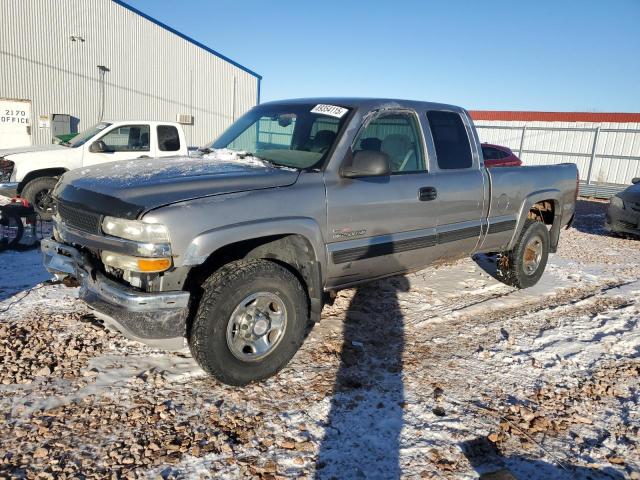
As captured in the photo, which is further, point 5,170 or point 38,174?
point 38,174

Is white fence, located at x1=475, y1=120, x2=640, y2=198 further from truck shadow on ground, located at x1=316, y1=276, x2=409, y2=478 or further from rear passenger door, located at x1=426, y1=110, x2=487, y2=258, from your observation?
truck shadow on ground, located at x1=316, y1=276, x2=409, y2=478

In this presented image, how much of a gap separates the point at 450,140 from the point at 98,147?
679cm

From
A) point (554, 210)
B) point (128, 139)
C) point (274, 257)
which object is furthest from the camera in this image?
point (128, 139)

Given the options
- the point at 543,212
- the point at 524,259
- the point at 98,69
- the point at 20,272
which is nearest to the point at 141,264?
the point at 20,272

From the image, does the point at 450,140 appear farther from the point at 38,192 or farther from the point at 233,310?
the point at 38,192

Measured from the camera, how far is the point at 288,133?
160 inches

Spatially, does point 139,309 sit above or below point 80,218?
below

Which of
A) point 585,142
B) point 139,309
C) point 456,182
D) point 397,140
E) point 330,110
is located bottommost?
point 139,309

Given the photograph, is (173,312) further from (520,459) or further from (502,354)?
(502,354)

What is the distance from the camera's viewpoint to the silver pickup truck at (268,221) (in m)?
2.82

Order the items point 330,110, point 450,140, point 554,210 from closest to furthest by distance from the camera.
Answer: point 330,110
point 450,140
point 554,210

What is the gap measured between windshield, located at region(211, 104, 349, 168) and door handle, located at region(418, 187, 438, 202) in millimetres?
919

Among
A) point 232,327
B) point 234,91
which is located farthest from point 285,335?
point 234,91

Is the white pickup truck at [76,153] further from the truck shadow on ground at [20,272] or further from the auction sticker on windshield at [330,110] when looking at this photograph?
the auction sticker on windshield at [330,110]
